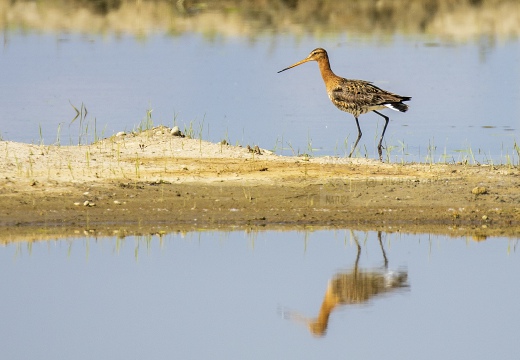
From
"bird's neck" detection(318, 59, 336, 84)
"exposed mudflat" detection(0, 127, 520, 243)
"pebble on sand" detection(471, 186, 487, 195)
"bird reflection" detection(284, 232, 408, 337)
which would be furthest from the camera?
"bird's neck" detection(318, 59, 336, 84)

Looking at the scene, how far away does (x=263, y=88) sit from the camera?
21.0 meters

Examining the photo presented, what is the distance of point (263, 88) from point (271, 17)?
11.1 meters

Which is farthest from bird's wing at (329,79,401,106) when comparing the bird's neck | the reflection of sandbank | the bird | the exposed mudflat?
the reflection of sandbank

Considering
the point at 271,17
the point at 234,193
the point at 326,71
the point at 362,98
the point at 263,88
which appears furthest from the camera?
the point at 271,17

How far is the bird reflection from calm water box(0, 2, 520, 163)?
4619 millimetres

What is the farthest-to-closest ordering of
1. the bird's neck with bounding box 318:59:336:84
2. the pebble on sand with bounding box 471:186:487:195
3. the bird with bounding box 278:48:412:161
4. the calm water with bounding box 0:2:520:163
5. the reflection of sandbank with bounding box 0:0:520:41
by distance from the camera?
the reflection of sandbank with bounding box 0:0:520:41 < the calm water with bounding box 0:2:520:163 < the bird's neck with bounding box 318:59:336:84 < the bird with bounding box 278:48:412:161 < the pebble on sand with bounding box 471:186:487:195

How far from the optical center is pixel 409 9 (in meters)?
32.2

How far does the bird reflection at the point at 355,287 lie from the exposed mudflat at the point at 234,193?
1.42 meters

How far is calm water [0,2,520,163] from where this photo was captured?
54.2ft

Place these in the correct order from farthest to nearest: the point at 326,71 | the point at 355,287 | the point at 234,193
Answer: the point at 326,71 → the point at 234,193 → the point at 355,287

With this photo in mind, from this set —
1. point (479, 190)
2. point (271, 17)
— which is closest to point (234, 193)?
point (479, 190)

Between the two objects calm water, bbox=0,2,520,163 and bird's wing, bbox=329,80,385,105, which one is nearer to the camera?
bird's wing, bbox=329,80,385,105

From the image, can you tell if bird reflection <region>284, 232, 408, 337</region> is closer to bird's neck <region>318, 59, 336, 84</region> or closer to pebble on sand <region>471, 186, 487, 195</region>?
pebble on sand <region>471, 186, 487, 195</region>

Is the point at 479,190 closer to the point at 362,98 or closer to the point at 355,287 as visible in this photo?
the point at 362,98
